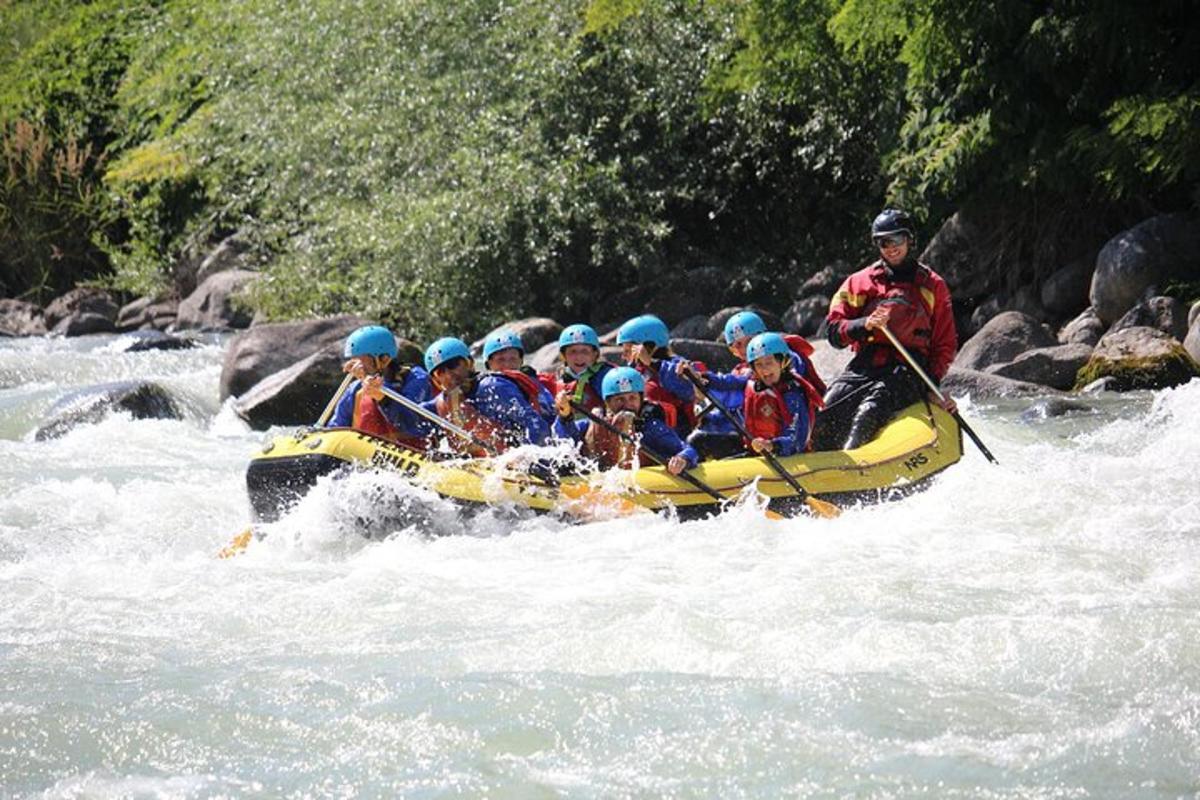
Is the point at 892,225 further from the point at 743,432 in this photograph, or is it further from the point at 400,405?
the point at 400,405

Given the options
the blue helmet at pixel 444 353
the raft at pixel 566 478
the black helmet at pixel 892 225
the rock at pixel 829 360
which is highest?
the black helmet at pixel 892 225

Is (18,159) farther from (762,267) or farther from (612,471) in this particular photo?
(612,471)

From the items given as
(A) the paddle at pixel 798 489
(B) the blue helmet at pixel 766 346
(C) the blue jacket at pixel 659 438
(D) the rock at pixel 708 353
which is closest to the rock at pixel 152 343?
(D) the rock at pixel 708 353

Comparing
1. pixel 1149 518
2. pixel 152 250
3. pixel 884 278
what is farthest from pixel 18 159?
pixel 1149 518

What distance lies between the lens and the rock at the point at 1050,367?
12938mm

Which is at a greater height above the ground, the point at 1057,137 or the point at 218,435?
the point at 1057,137

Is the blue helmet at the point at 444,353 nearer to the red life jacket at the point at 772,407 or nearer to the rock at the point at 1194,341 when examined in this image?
the red life jacket at the point at 772,407

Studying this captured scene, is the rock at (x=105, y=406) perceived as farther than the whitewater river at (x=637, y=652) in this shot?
Yes

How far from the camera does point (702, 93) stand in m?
17.0

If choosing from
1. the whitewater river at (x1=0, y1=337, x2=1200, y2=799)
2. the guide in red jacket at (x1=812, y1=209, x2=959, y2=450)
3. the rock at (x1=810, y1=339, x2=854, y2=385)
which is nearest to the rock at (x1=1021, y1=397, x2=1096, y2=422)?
the rock at (x1=810, y1=339, x2=854, y2=385)

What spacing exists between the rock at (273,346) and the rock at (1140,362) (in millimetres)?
A: 6673

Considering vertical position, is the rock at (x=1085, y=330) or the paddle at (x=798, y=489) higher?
the paddle at (x=798, y=489)

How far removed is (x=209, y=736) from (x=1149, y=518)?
4506 millimetres

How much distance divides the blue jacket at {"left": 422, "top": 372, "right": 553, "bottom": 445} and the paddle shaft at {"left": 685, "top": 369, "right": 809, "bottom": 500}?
0.84 meters
